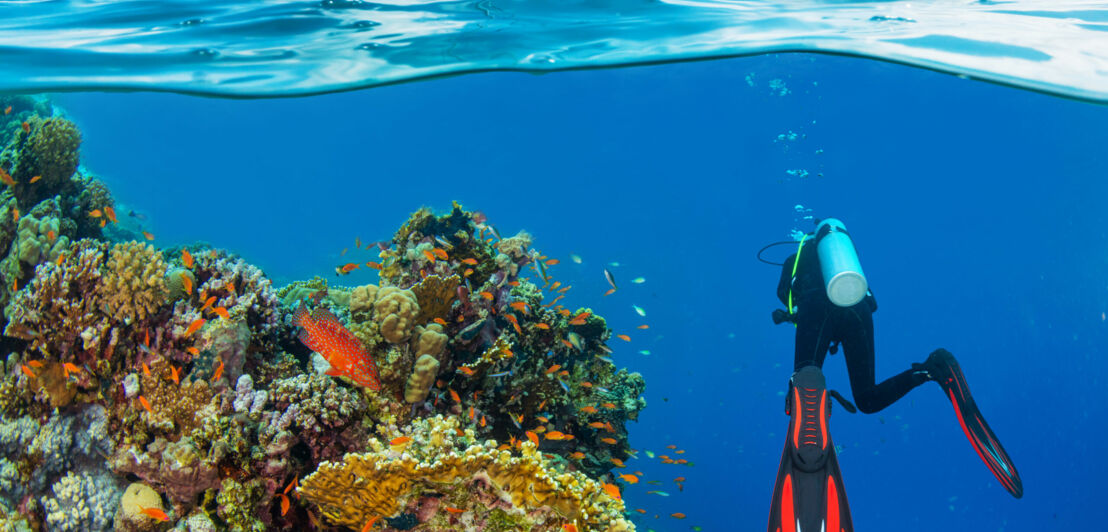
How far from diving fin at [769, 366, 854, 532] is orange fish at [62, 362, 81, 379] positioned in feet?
20.2

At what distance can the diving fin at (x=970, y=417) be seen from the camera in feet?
19.2

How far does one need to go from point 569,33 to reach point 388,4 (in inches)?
111

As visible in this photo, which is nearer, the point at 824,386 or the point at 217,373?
the point at 217,373

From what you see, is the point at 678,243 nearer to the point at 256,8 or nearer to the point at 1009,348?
the point at 1009,348

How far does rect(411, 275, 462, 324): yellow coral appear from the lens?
4.53 meters

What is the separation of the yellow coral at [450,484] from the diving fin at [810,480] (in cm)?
278

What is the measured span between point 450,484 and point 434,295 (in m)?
2.06

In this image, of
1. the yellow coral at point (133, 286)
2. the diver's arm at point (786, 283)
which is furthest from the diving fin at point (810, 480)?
the yellow coral at point (133, 286)

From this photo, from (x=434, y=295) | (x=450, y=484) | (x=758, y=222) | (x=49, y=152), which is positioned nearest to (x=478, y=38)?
(x=434, y=295)

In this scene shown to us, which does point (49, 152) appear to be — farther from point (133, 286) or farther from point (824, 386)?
point (824, 386)

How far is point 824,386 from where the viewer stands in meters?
5.46

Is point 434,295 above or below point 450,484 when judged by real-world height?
above

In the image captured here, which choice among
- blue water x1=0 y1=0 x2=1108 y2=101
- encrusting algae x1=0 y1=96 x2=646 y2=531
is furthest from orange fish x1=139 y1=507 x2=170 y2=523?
blue water x1=0 y1=0 x2=1108 y2=101

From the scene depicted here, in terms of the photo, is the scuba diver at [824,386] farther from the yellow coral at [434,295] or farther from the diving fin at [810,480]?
the yellow coral at [434,295]
